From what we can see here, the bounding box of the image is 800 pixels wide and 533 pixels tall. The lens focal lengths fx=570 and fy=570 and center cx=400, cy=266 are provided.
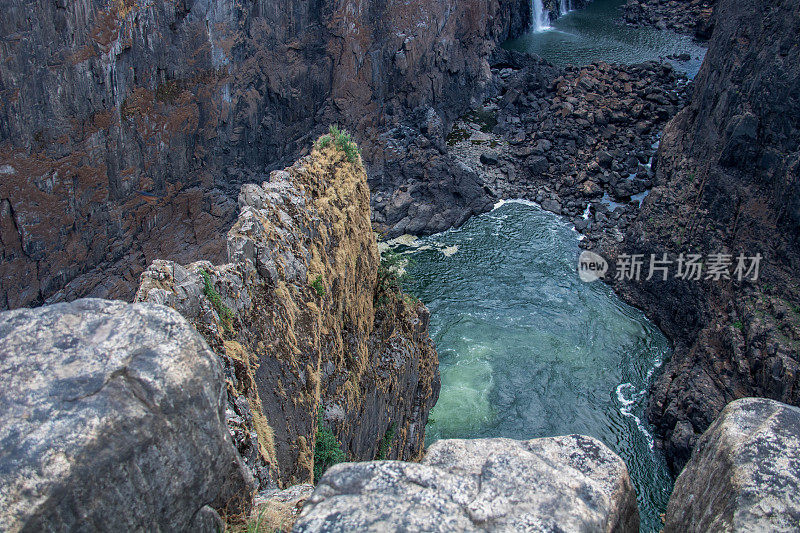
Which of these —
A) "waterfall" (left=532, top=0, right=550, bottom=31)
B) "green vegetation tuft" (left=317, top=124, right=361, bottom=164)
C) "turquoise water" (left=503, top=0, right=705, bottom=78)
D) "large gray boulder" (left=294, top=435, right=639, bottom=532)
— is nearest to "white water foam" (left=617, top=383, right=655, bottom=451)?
"green vegetation tuft" (left=317, top=124, right=361, bottom=164)

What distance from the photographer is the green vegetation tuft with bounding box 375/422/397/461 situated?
2081cm

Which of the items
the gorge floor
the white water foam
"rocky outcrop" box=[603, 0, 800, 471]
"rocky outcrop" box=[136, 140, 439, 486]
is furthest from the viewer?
the gorge floor

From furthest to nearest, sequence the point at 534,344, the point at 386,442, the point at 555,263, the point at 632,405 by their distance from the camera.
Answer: the point at 555,263, the point at 534,344, the point at 632,405, the point at 386,442

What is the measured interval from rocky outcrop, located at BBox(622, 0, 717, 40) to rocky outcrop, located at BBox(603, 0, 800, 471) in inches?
1480

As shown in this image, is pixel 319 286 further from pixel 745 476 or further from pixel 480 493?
pixel 745 476

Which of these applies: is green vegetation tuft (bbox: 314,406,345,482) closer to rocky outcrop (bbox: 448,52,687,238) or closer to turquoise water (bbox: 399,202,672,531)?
turquoise water (bbox: 399,202,672,531)

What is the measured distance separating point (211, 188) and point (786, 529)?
43368 millimetres

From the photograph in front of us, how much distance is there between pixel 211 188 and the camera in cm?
4419

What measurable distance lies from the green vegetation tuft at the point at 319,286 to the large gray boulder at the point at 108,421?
32.1ft

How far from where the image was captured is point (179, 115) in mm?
40875

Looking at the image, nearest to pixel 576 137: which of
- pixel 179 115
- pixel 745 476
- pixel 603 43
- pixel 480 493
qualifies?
pixel 603 43

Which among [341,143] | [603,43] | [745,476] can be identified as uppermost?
[603,43]

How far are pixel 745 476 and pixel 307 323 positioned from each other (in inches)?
429

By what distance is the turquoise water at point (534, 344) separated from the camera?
101ft
